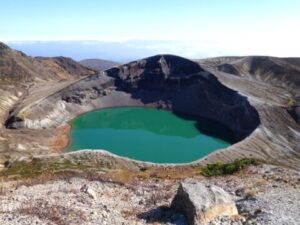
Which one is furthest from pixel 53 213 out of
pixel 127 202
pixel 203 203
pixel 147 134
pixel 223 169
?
pixel 147 134

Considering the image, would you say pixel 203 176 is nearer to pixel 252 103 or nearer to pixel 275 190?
pixel 275 190

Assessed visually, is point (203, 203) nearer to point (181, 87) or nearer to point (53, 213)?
point (53, 213)

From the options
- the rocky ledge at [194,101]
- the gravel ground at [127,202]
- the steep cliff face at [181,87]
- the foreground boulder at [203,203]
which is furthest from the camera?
the steep cliff face at [181,87]

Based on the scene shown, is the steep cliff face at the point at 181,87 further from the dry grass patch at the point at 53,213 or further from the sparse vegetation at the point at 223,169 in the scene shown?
the dry grass patch at the point at 53,213

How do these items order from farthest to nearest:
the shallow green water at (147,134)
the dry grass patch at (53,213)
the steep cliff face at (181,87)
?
1. the steep cliff face at (181,87)
2. the shallow green water at (147,134)
3. the dry grass patch at (53,213)

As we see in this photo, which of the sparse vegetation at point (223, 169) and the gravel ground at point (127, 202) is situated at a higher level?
the gravel ground at point (127, 202)

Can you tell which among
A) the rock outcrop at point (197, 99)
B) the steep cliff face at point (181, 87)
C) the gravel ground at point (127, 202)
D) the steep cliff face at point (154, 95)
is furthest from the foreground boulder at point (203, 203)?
the steep cliff face at point (181, 87)

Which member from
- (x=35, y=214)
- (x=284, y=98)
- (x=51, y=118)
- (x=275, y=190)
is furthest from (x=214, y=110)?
(x=35, y=214)
